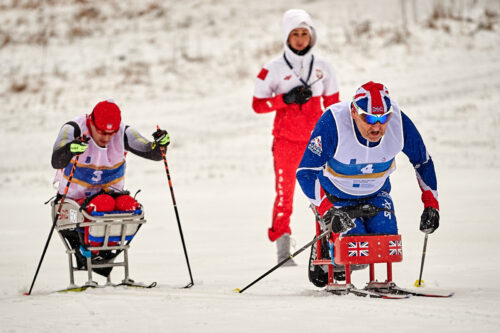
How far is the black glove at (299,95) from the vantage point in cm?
686

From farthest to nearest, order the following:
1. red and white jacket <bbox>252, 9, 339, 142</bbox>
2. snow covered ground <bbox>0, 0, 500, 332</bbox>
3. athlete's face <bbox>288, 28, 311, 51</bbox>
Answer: athlete's face <bbox>288, 28, 311, 51</bbox>, red and white jacket <bbox>252, 9, 339, 142</bbox>, snow covered ground <bbox>0, 0, 500, 332</bbox>

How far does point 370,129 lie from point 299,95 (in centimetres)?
217

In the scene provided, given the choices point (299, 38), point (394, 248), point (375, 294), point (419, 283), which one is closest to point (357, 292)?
point (375, 294)

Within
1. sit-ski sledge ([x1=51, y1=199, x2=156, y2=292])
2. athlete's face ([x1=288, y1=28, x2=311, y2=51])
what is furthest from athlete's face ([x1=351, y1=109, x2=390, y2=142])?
athlete's face ([x1=288, y1=28, x2=311, y2=51])

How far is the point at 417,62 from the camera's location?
65.6 feet

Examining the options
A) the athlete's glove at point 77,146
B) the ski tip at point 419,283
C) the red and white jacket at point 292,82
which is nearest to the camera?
the ski tip at point 419,283

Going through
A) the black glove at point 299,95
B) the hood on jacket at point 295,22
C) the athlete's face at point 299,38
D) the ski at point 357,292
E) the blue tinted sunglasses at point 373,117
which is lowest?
the ski at point 357,292

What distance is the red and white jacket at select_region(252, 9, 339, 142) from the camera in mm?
6980

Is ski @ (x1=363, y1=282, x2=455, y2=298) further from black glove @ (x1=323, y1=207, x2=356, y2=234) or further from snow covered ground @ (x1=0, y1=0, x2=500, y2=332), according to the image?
black glove @ (x1=323, y1=207, x2=356, y2=234)

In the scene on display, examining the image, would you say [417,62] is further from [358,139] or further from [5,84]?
[358,139]

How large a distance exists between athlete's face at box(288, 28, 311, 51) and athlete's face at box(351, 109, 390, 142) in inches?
94.2

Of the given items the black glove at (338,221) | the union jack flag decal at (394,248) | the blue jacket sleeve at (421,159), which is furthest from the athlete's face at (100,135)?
A: the union jack flag decal at (394,248)

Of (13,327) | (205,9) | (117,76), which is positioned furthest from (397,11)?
(13,327)

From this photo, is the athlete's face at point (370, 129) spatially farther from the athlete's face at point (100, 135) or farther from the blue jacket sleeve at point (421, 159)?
the athlete's face at point (100, 135)
